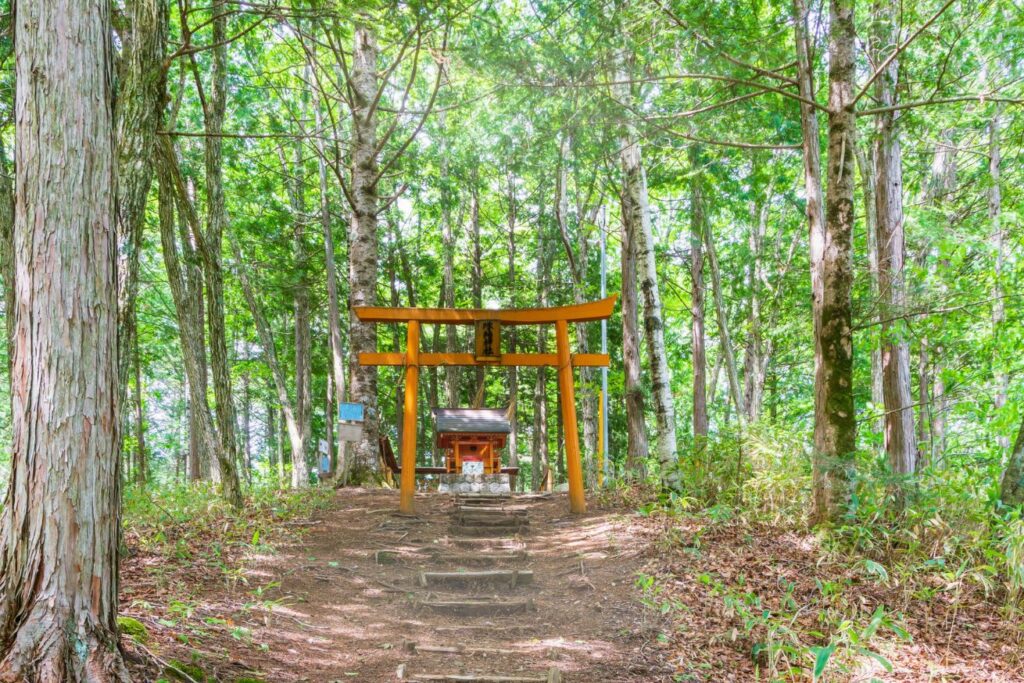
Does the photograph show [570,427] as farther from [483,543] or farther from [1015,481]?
[1015,481]

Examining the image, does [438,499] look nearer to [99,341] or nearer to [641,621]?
[641,621]

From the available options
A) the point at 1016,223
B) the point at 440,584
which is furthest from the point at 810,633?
the point at 1016,223

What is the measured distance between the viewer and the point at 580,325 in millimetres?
16609

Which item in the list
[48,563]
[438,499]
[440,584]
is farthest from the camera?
[438,499]

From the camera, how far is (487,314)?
1083 cm

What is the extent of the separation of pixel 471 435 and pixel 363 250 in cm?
599

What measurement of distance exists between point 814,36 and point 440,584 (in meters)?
Result: 7.72

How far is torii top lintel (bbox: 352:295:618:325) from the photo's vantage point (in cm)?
1039

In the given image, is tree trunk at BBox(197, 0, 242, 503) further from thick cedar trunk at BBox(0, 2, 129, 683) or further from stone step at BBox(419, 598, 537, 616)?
thick cedar trunk at BBox(0, 2, 129, 683)

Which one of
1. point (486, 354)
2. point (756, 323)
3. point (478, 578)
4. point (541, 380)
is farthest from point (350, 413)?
point (541, 380)

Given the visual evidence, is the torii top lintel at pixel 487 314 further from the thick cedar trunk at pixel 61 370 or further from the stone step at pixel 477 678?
the thick cedar trunk at pixel 61 370

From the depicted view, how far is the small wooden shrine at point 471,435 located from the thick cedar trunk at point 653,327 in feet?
21.3

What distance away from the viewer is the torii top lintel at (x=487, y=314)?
1039 cm

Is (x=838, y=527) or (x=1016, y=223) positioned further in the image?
(x=1016, y=223)
